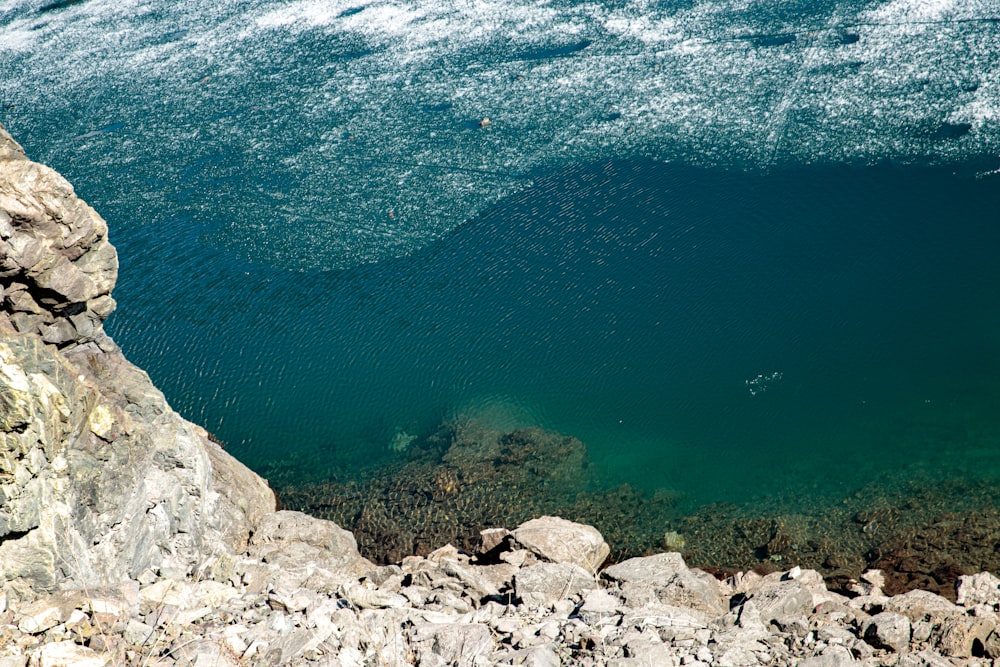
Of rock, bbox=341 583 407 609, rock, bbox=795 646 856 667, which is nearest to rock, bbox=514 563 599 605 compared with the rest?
rock, bbox=341 583 407 609

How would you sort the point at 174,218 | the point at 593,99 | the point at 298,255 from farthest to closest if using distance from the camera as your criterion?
the point at 593,99, the point at 174,218, the point at 298,255

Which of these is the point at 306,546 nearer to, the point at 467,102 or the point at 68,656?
the point at 68,656

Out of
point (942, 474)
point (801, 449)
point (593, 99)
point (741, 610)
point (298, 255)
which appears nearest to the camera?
point (741, 610)

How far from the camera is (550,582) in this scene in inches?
321

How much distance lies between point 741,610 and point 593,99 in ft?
42.5

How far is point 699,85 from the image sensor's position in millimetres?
17797

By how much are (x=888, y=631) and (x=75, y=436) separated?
7444 mm

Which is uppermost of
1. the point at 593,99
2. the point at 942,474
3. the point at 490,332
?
the point at 593,99

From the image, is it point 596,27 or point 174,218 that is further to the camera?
point 596,27

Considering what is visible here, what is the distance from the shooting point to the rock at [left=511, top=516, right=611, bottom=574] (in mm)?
9234

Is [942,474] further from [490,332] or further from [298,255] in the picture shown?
[298,255]

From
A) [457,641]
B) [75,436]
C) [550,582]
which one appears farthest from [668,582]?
[75,436]

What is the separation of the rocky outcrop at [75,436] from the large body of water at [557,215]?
341cm

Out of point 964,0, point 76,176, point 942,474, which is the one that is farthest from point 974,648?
point 76,176
